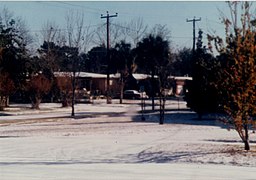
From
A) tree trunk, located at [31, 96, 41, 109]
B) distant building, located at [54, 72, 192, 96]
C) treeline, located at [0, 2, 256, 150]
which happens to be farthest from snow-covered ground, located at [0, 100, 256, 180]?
distant building, located at [54, 72, 192, 96]

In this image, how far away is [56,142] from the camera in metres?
16.7

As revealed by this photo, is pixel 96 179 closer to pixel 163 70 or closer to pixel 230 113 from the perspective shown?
pixel 230 113

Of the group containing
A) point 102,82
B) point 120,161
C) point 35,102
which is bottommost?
point 120,161

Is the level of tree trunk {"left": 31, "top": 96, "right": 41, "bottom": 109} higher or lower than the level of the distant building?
lower

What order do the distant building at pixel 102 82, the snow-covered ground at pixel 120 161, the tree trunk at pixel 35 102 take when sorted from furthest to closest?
the distant building at pixel 102 82, the tree trunk at pixel 35 102, the snow-covered ground at pixel 120 161

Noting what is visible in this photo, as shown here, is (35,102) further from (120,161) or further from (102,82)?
(120,161)

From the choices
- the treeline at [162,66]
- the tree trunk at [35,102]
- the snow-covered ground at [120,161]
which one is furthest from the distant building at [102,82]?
the snow-covered ground at [120,161]

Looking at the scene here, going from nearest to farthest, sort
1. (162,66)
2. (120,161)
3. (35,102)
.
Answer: (120,161) < (162,66) < (35,102)

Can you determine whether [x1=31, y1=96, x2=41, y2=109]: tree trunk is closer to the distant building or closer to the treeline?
the treeline

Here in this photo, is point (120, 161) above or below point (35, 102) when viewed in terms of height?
below

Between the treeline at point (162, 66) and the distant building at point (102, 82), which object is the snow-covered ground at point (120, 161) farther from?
the distant building at point (102, 82)

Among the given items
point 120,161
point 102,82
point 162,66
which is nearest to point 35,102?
point 162,66

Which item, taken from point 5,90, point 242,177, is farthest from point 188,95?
point 242,177

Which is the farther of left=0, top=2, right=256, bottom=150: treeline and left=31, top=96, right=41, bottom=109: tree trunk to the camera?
left=31, top=96, right=41, bottom=109: tree trunk
